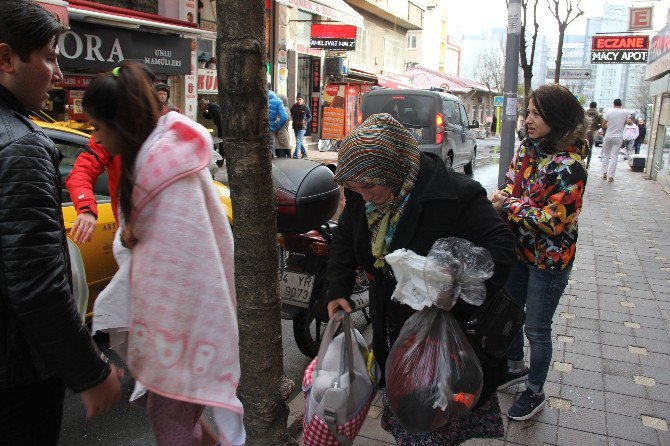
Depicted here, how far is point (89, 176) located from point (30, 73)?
1727mm

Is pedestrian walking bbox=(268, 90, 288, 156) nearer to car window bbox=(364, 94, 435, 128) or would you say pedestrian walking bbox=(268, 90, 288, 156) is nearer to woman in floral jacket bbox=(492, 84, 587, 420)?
car window bbox=(364, 94, 435, 128)

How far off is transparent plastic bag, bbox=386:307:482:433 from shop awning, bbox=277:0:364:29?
11.8 m

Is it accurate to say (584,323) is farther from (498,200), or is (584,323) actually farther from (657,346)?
(498,200)

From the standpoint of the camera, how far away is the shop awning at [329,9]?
1349 centimetres

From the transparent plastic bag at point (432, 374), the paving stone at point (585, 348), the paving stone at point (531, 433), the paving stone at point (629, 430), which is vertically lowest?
the paving stone at point (531, 433)

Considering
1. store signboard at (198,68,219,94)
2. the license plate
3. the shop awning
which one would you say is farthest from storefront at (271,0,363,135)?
the license plate

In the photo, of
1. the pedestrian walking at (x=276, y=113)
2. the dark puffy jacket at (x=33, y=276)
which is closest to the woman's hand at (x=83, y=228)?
the dark puffy jacket at (x=33, y=276)

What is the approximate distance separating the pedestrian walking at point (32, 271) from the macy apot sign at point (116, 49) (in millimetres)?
7436

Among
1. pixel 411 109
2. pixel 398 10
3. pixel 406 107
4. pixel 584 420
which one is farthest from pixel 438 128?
pixel 398 10

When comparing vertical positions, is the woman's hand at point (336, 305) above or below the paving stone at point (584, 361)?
above

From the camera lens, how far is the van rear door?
12.4m

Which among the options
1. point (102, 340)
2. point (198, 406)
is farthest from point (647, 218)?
point (198, 406)

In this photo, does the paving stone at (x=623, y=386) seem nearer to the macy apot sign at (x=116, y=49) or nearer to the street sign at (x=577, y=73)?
the macy apot sign at (x=116, y=49)

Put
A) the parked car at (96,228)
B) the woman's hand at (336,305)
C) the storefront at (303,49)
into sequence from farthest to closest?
1. the storefront at (303,49)
2. the parked car at (96,228)
3. the woman's hand at (336,305)
